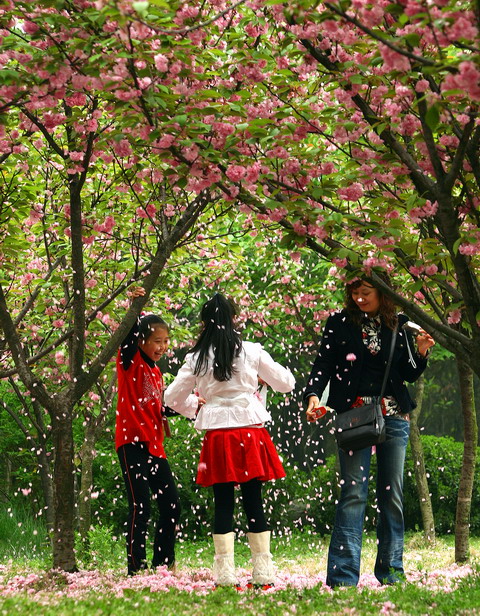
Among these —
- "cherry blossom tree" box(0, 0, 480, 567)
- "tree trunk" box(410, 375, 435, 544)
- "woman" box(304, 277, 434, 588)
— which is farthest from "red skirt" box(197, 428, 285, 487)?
"tree trunk" box(410, 375, 435, 544)

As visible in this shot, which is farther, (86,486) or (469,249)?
(86,486)

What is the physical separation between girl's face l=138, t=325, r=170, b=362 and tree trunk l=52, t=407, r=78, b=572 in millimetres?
716

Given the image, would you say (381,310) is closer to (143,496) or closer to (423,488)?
(143,496)

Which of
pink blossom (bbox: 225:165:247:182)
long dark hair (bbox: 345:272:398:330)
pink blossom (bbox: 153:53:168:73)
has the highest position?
pink blossom (bbox: 153:53:168:73)

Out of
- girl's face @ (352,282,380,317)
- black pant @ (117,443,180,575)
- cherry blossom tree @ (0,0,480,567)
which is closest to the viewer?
cherry blossom tree @ (0,0,480,567)

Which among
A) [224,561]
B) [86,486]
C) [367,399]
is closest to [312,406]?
[367,399]

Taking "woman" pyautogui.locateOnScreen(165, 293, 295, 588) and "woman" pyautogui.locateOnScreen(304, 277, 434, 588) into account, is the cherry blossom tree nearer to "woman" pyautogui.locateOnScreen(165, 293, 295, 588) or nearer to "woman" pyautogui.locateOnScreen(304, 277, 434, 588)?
"woman" pyautogui.locateOnScreen(304, 277, 434, 588)

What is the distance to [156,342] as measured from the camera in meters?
5.84

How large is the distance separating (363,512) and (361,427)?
0.61m

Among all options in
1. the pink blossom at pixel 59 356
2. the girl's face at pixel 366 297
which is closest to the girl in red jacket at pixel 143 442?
the girl's face at pixel 366 297

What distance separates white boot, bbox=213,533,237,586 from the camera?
5152 mm

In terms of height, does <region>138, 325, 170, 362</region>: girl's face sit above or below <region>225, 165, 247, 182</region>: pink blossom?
below

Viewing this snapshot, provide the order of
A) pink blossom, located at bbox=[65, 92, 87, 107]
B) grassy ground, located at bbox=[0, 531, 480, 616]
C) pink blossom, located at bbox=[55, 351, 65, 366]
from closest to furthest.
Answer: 1. grassy ground, located at bbox=[0, 531, 480, 616]
2. pink blossom, located at bbox=[65, 92, 87, 107]
3. pink blossom, located at bbox=[55, 351, 65, 366]

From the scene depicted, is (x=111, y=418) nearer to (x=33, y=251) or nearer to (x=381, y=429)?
(x=33, y=251)
